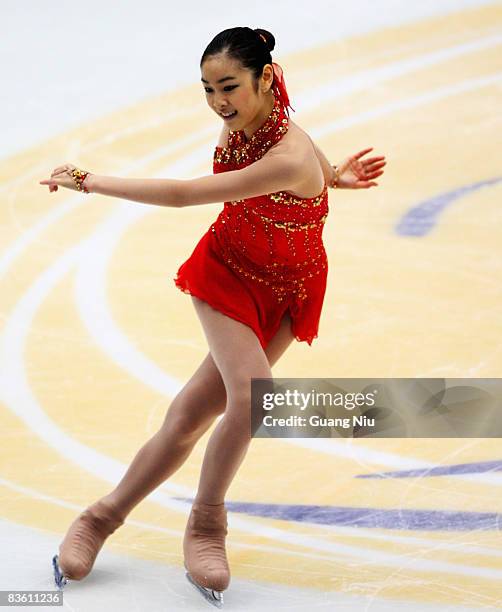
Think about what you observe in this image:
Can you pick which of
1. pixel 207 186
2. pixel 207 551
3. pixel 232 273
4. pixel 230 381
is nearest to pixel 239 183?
pixel 207 186

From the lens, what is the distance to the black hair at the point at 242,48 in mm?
2809

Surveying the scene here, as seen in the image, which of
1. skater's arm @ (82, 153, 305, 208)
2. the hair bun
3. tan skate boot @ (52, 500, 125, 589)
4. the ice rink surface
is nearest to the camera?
skater's arm @ (82, 153, 305, 208)

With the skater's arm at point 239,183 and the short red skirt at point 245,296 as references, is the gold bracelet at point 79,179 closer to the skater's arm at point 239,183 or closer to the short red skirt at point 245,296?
the skater's arm at point 239,183

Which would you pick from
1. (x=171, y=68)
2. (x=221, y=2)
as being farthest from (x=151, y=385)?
(x=221, y=2)

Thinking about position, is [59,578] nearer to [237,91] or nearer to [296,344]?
[237,91]

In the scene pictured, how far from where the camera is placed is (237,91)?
9.27 ft

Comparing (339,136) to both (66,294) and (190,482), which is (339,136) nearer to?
(66,294)

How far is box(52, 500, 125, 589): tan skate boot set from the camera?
3023 mm

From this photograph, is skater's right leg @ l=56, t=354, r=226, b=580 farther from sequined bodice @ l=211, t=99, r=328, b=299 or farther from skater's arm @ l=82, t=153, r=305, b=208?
skater's arm @ l=82, t=153, r=305, b=208

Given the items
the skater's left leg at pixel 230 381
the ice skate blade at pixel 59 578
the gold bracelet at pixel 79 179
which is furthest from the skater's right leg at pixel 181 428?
the gold bracelet at pixel 79 179

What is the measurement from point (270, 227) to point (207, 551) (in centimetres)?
82

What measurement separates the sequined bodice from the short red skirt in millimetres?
24

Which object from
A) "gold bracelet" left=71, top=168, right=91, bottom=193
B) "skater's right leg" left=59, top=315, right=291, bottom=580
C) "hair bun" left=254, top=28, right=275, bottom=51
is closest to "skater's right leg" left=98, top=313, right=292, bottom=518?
"skater's right leg" left=59, top=315, right=291, bottom=580

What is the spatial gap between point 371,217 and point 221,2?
2.85 m
